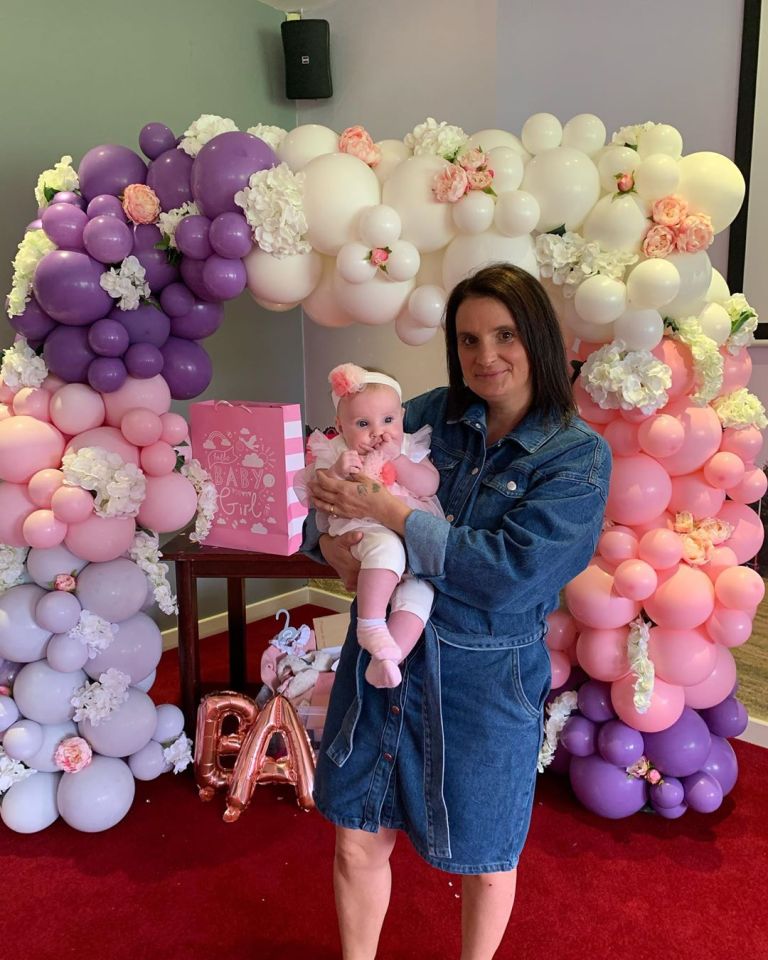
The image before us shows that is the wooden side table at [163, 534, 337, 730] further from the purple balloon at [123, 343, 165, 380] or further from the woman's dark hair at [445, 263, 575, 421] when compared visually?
the woman's dark hair at [445, 263, 575, 421]

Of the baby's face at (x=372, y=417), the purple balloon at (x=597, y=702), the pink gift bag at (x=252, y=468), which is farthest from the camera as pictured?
the pink gift bag at (x=252, y=468)

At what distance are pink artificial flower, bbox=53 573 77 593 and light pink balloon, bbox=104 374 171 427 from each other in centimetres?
45

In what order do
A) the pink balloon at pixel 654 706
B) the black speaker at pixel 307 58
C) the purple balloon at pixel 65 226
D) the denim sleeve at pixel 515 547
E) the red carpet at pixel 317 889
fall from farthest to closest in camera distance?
the black speaker at pixel 307 58
the pink balloon at pixel 654 706
the purple balloon at pixel 65 226
the red carpet at pixel 317 889
the denim sleeve at pixel 515 547

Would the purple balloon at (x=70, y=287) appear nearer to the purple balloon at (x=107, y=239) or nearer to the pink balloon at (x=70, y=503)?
the purple balloon at (x=107, y=239)

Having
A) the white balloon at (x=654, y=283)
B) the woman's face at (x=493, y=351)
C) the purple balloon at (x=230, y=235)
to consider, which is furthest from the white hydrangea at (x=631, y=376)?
the purple balloon at (x=230, y=235)

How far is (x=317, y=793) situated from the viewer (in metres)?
1.42

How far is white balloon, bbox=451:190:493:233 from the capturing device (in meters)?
1.82

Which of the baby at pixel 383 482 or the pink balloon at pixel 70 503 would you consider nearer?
the baby at pixel 383 482

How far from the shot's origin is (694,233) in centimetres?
181

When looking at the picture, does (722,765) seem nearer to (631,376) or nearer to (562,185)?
(631,376)

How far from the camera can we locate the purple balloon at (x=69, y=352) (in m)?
2.02

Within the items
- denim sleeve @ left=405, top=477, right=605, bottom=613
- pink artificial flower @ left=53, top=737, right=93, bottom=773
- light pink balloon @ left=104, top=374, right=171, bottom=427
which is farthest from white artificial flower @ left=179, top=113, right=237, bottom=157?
pink artificial flower @ left=53, top=737, right=93, bottom=773

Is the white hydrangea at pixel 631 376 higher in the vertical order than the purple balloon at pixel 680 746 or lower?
higher

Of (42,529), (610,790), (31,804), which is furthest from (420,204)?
(31,804)
